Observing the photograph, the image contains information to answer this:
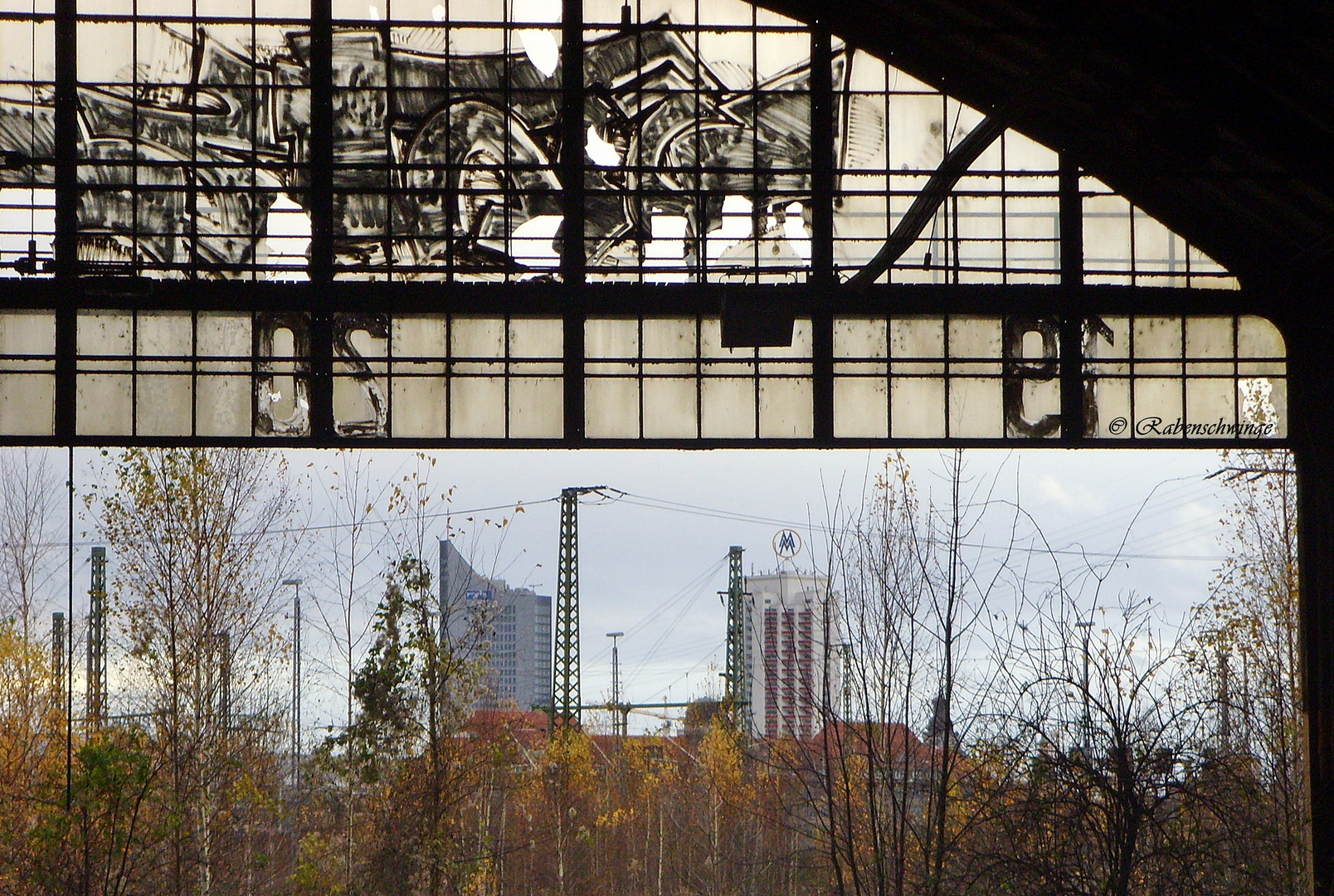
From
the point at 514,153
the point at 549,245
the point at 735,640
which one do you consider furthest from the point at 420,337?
the point at 735,640

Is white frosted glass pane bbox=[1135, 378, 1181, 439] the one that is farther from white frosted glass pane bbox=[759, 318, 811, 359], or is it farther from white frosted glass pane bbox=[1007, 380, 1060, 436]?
white frosted glass pane bbox=[759, 318, 811, 359]

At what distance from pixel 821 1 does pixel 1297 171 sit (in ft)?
16.2

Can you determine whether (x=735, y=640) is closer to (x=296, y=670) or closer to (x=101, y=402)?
(x=296, y=670)

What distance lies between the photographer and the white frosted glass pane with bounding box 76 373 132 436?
1306 centimetres

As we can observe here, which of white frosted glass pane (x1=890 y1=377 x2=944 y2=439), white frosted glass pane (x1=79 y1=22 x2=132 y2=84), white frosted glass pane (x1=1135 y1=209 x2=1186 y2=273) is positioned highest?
white frosted glass pane (x1=79 y1=22 x2=132 y2=84)

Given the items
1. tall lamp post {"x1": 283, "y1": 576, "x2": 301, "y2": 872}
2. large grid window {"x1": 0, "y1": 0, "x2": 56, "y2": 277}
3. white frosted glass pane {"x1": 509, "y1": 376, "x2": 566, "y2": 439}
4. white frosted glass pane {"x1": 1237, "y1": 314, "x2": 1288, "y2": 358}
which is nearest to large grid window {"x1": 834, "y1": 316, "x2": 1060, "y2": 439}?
white frosted glass pane {"x1": 1237, "y1": 314, "x2": 1288, "y2": 358}

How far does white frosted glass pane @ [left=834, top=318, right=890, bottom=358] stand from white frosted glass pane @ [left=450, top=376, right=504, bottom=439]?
3.38 meters

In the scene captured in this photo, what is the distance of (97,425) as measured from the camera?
13117mm

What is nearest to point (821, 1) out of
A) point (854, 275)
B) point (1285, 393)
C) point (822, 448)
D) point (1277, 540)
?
point (854, 275)

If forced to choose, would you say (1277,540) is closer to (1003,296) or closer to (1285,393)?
(1285,393)

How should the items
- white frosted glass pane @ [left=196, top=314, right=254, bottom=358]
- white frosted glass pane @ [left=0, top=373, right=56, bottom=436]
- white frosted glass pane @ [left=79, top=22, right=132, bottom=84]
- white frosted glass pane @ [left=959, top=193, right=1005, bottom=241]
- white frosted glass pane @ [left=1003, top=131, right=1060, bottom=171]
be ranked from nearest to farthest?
white frosted glass pane @ [left=0, top=373, right=56, bottom=436], white frosted glass pane @ [left=196, top=314, right=254, bottom=358], white frosted glass pane @ [left=79, top=22, right=132, bottom=84], white frosted glass pane @ [left=959, top=193, right=1005, bottom=241], white frosted glass pane @ [left=1003, top=131, right=1060, bottom=171]

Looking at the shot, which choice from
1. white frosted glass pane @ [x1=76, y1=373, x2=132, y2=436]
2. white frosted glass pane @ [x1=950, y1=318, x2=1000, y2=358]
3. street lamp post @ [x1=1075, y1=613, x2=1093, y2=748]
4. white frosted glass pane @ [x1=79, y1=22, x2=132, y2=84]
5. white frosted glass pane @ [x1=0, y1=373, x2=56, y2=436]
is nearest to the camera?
street lamp post @ [x1=1075, y1=613, x2=1093, y2=748]

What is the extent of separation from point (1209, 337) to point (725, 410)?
501 cm

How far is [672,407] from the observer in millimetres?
13414
